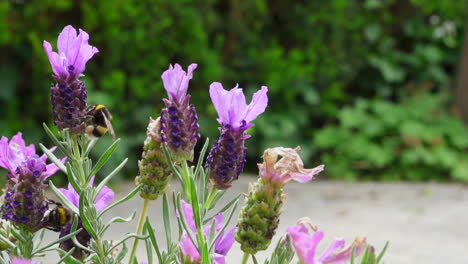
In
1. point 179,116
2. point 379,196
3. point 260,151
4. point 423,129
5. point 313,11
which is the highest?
point 313,11

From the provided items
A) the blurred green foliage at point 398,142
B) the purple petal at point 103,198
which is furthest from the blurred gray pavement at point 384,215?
the purple petal at point 103,198

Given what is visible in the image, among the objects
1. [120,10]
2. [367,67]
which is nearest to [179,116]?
[120,10]

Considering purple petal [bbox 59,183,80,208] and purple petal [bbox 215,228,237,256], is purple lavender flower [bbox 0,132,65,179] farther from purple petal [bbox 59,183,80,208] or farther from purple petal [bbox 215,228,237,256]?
purple petal [bbox 215,228,237,256]

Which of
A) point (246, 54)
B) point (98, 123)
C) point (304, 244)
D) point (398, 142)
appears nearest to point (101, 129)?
point (98, 123)

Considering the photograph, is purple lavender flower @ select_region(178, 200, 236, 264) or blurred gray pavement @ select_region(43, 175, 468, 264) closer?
purple lavender flower @ select_region(178, 200, 236, 264)

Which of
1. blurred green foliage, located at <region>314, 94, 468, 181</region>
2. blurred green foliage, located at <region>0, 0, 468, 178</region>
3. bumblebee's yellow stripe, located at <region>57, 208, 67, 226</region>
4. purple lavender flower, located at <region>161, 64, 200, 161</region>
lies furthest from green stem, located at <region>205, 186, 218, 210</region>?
blurred green foliage, located at <region>314, 94, 468, 181</region>

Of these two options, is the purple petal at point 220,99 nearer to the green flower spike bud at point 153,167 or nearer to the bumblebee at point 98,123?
the green flower spike bud at point 153,167

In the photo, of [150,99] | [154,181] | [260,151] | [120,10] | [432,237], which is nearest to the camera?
[154,181]

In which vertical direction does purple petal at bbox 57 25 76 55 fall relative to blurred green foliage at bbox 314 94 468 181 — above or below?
below

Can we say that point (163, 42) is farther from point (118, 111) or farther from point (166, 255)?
point (166, 255)
